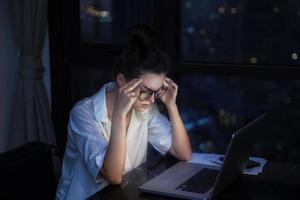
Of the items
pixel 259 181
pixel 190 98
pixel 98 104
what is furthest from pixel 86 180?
pixel 190 98

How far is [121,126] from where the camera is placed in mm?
1883

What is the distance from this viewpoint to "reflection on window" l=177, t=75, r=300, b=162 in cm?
266

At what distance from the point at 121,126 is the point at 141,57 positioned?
0.92ft

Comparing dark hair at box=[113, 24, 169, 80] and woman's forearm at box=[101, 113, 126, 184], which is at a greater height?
dark hair at box=[113, 24, 169, 80]

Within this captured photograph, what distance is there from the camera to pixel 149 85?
1.96 meters

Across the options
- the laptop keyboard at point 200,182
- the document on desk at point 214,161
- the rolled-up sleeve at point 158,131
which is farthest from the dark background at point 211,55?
the laptop keyboard at point 200,182

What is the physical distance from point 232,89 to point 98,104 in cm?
96

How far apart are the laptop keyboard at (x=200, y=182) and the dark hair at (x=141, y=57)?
0.42m

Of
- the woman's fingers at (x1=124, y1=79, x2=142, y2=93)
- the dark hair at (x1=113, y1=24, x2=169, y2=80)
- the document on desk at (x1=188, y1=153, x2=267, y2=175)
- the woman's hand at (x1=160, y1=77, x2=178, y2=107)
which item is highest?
the dark hair at (x1=113, y1=24, x2=169, y2=80)

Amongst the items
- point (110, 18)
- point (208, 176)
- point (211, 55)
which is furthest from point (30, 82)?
point (208, 176)

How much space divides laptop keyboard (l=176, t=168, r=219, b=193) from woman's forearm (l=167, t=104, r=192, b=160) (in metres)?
0.18

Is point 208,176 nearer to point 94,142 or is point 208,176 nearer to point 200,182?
point 200,182

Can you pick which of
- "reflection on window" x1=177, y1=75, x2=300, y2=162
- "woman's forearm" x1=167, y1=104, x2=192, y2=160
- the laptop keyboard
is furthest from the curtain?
the laptop keyboard

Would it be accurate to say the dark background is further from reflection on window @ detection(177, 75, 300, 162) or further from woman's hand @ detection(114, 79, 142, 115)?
woman's hand @ detection(114, 79, 142, 115)
